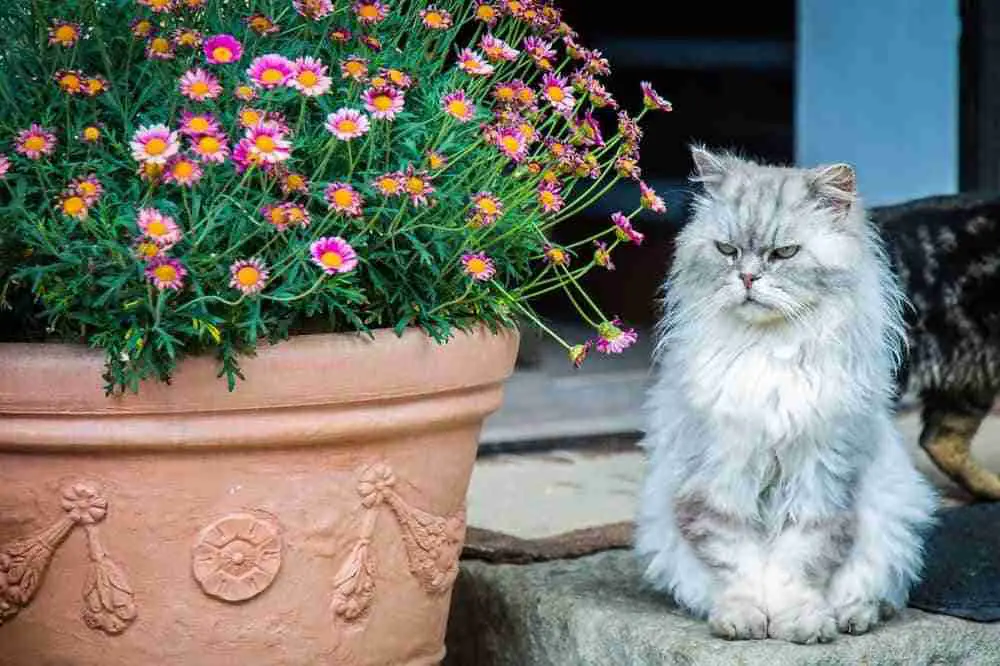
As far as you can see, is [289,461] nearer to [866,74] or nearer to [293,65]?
[293,65]

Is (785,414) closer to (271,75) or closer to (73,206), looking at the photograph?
(271,75)

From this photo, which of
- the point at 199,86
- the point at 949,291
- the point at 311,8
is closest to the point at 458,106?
the point at 311,8

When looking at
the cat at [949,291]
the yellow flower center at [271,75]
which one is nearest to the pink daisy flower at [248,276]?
the yellow flower center at [271,75]

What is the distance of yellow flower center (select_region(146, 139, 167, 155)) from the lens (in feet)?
5.74

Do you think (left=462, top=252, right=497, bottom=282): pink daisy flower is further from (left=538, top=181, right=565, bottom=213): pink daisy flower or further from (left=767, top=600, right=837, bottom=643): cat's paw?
(left=767, top=600, right=837, bottom=643): cat's paw

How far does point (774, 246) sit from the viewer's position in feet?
7.28

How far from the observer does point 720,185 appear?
2.34 meters

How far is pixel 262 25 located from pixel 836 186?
0.85 meters

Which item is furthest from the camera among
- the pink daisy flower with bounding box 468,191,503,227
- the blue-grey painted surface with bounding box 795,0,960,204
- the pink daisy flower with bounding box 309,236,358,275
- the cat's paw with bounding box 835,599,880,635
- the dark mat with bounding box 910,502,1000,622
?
the blue-grey painted surface with bounding box 795,0,960,204

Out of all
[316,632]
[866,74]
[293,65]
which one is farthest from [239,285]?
[866,74]

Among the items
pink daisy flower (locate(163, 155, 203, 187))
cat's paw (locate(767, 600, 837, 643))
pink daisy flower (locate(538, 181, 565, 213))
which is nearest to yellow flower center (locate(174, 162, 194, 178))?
pink daisy flower (locate(163, 155, 203, 187))

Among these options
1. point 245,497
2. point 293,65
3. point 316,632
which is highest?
point 293,65

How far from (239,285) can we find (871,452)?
0.99 meters

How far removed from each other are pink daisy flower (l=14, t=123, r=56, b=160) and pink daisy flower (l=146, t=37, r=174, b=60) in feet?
0.52
